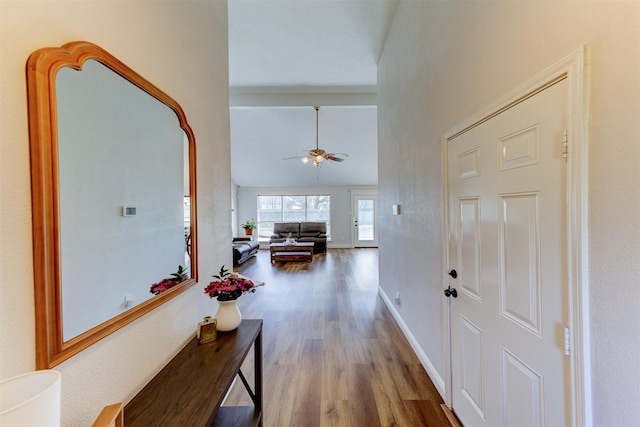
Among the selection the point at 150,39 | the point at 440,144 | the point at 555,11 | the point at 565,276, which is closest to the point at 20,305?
the point at 150,39

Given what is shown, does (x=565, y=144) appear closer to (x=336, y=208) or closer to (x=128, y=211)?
(x=128, y=211)

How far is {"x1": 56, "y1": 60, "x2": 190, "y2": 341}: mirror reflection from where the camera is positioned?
73cm

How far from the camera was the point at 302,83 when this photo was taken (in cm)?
439

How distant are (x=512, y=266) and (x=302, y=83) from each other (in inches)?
169

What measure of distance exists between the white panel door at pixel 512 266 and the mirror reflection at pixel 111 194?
5.21 feet

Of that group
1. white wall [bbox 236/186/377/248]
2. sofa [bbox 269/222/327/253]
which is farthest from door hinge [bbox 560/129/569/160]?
white wall [bbox 236/186/377/248]

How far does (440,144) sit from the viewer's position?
5.79 ft

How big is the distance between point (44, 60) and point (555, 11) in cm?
161

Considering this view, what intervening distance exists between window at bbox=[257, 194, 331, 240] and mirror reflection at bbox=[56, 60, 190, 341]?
7931 millimetres

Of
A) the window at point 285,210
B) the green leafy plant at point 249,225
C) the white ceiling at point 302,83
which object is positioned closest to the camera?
the white ceiling at point 302,83

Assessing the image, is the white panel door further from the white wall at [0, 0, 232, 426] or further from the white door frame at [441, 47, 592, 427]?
the white wall at [0, 0, 232, 426]

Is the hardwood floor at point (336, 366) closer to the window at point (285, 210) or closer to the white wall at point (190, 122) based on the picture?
the white wall at point (190, 122)

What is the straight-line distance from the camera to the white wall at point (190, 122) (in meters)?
0.59

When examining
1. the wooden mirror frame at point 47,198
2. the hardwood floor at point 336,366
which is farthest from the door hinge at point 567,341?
the wooden mirror frame at point 47,198
